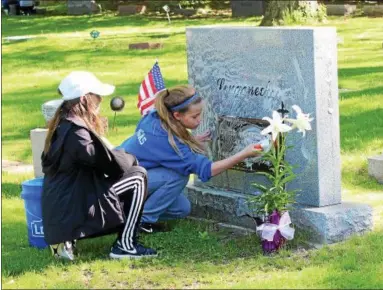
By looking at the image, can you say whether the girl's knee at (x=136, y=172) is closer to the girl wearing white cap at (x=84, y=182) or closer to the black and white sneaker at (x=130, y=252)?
the girl wearing white cap at (x=84, y=182)

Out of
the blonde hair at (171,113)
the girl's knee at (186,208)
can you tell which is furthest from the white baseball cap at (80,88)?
the girl's knee at (186,208)

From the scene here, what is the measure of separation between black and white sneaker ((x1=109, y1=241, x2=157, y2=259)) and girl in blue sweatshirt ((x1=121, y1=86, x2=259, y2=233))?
2.01 feet

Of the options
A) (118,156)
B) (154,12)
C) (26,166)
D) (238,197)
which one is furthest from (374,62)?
(154,12)

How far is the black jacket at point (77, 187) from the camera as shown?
5699mm

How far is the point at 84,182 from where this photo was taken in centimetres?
579

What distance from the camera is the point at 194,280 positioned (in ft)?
18.0

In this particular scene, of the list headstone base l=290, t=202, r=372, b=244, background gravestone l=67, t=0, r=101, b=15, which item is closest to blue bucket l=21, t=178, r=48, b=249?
headstone base l=290, t=202, r=372, b=244

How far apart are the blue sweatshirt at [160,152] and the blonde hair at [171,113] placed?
1.3 inches

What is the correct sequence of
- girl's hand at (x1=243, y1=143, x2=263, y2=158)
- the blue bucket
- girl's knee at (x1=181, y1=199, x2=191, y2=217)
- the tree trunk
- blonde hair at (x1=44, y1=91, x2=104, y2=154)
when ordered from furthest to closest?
the tree trunk < girl's knee at (x1=181, y1=199, x2=191, y2=217) < the blue bucket < girl's hand at (x1=243, y1=143, x2=263, y2=158) < blonde hair at (x1=44, y1=91, x2=104, y2=154)

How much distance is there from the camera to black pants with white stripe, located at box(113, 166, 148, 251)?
5914mm

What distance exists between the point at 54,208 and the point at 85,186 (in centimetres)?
23

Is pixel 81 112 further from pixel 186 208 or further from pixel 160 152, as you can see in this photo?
pixel 186 208

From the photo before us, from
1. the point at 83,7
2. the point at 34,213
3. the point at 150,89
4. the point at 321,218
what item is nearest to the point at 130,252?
the point at 34,213

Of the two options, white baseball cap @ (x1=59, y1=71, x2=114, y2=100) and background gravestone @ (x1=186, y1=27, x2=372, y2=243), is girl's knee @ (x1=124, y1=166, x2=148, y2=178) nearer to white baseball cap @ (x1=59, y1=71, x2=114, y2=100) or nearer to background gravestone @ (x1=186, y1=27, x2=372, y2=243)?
white baseball cap @ (x1=59, y1=71, x2=114, y2=100)
